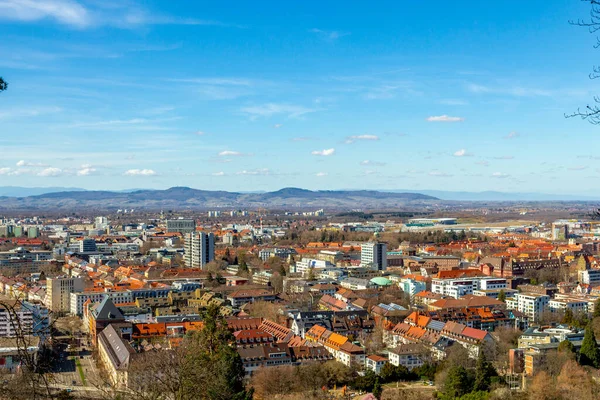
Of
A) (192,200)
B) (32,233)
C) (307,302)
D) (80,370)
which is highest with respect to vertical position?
(192,200)

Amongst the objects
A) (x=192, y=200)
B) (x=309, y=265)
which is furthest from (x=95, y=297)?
(x=192, y=200)

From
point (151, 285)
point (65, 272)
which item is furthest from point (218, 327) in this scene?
point (65, 272)

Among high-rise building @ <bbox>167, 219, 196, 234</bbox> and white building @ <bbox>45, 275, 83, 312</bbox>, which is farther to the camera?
high-rise building @ <bbox>167, 219, 196, 234</bbox>

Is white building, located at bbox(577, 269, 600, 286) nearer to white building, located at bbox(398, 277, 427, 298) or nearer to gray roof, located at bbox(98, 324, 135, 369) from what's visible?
white building, located at bbox(398, 277, 427, 298)

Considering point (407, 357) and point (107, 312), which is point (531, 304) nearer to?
point (407, 357)

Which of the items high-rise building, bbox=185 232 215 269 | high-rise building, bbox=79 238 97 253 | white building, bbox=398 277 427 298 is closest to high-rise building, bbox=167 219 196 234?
high-rise building, bbox=79 238 97 253

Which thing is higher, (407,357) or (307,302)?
(307,302)

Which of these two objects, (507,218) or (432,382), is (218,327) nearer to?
(432,382)

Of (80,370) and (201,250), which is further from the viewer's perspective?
(201,250)

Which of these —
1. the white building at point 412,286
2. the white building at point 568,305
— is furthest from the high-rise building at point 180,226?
the white building at point 568,305

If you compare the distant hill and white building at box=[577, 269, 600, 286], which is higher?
the distant hill
